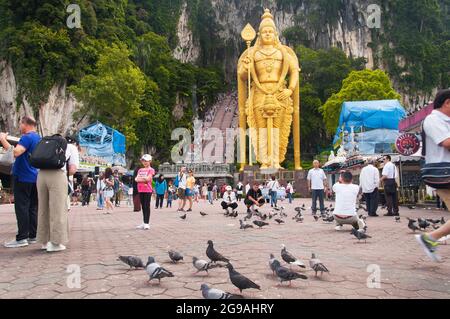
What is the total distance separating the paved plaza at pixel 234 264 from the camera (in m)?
3.37

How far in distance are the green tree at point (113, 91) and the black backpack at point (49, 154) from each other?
26063 millimetres

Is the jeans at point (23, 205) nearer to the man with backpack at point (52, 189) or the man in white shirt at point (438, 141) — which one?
the man with backpack at point (52, 189)

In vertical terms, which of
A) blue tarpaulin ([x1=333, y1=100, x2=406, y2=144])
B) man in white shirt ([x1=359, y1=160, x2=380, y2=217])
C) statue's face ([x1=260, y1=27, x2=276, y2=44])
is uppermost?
statue's face ([x1=260, y1=27, x2=276, y2=44])

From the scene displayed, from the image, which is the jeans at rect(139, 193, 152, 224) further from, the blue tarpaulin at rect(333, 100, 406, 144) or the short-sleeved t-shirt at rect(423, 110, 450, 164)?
the blue tarpaulin at rect(333, 100, 406, 144)

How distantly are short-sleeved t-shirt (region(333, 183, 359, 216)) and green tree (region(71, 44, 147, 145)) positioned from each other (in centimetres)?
2572

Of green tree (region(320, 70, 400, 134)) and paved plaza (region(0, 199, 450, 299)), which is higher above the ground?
green tree (region(320, 70, 400, 134))

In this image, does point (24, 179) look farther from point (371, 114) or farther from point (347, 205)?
point (371, 114)

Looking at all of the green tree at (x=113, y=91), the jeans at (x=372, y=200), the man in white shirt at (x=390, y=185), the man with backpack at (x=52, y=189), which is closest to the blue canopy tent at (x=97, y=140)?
the green tree at (x=113, y=91)

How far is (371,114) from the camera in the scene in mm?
27750

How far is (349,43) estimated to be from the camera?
5428cm

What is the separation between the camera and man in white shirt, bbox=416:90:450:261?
3.79 meters

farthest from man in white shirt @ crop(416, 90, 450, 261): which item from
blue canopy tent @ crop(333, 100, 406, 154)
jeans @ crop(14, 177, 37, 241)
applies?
blue canopy tent @ crop(333, 100, 406, 154)

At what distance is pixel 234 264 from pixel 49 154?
2.59 m

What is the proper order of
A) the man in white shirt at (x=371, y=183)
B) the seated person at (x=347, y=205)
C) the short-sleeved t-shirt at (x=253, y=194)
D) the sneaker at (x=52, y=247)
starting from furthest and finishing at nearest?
the short-sleeved t-shirt at (x=253, y=194) → the man in white shirt at (x=371, y=183) → the seated person at (x=347, y=205) → the sneaker at (x=52, y=247)
